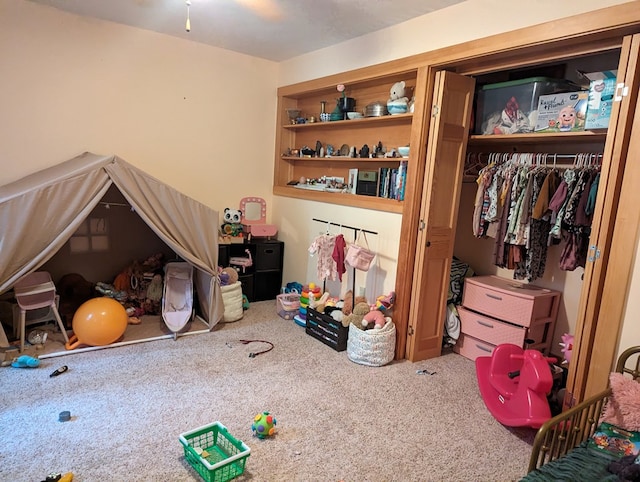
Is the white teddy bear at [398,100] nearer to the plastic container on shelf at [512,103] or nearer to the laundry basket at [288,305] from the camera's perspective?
the plastic container on shelf at [512,103]

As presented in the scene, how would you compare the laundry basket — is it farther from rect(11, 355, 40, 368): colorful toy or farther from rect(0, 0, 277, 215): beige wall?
rect(11, 355, 40, 368): colorful toy

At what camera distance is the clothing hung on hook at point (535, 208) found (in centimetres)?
275

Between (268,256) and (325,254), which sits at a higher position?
(325,254)

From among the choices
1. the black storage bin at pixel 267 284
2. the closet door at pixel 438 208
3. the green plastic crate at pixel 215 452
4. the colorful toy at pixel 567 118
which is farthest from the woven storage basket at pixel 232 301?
the colorful toy at pixel 567 118

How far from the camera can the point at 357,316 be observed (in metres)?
3.32

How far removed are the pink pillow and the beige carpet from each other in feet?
1.65

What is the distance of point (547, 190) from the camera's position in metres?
2.92

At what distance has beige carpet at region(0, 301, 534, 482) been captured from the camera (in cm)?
204

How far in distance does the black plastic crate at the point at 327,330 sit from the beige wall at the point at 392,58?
0.48 meters

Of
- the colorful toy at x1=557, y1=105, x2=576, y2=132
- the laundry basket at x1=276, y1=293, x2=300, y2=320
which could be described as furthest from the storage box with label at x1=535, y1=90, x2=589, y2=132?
the laundry basket at x1=276, y1=293, x2=300, y2=320

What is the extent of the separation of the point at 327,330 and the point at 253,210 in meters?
1.82

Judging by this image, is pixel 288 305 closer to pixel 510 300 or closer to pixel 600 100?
pixel 510 300

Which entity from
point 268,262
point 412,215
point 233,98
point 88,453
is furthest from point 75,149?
point 412,215

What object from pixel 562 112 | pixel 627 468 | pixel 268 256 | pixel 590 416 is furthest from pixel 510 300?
pixel 268 256
